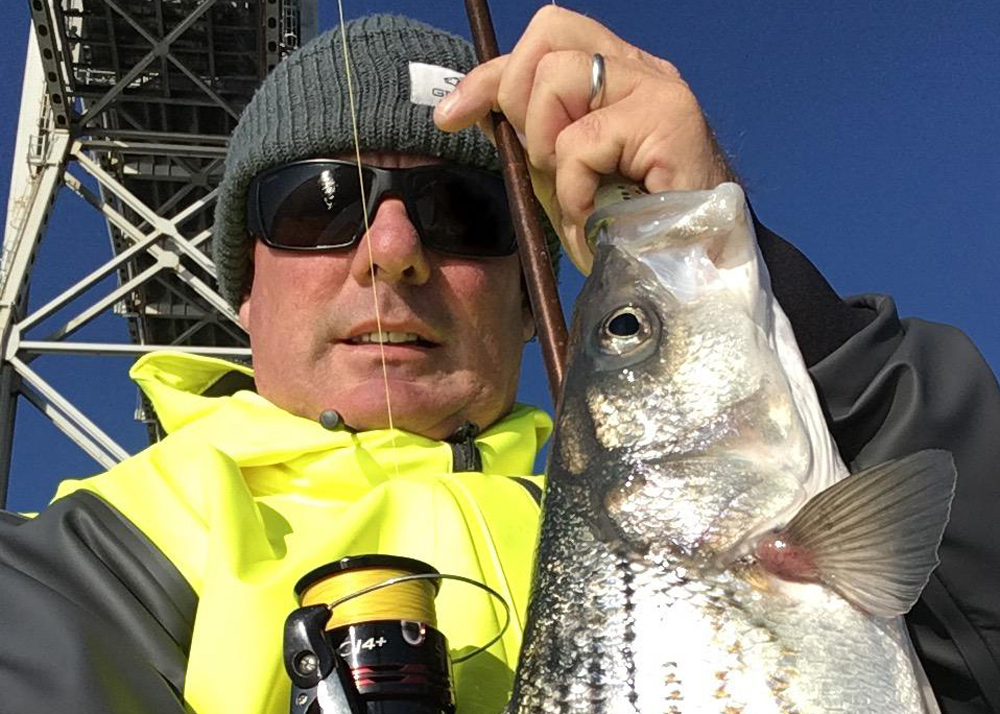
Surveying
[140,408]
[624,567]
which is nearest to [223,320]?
[140,408]

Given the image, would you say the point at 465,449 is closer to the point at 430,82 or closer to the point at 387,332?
the point at 387,332

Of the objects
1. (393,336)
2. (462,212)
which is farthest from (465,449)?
(462,212)

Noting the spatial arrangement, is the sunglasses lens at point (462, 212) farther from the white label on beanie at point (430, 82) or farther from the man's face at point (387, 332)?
the white label on beanie at point (430, 82)

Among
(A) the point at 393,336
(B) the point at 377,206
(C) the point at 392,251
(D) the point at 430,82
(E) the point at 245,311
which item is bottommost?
(A) the point at 393,336

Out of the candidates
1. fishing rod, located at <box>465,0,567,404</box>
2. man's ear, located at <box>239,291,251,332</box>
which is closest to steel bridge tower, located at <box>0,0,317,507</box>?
man's ear, located at <box>239,291,251,332</box>

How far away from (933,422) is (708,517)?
1.81 ft

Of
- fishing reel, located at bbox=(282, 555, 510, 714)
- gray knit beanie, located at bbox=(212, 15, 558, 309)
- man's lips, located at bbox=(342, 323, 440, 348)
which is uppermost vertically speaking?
gray knit beanie, located at bbox=(212, 15, 558, 309)

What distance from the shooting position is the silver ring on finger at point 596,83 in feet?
5.74

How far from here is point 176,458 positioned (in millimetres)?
2316

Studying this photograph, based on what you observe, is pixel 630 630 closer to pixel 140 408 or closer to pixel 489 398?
pixel 489 398

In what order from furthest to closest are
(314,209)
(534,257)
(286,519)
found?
(314,209) → (286,519) → (534,257)

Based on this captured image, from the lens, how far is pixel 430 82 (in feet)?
10.8

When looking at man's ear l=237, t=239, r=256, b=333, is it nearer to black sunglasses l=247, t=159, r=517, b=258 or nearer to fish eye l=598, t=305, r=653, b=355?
black sunglasses l=247, t=159, r=517, b=258

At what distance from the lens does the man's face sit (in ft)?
8.93
